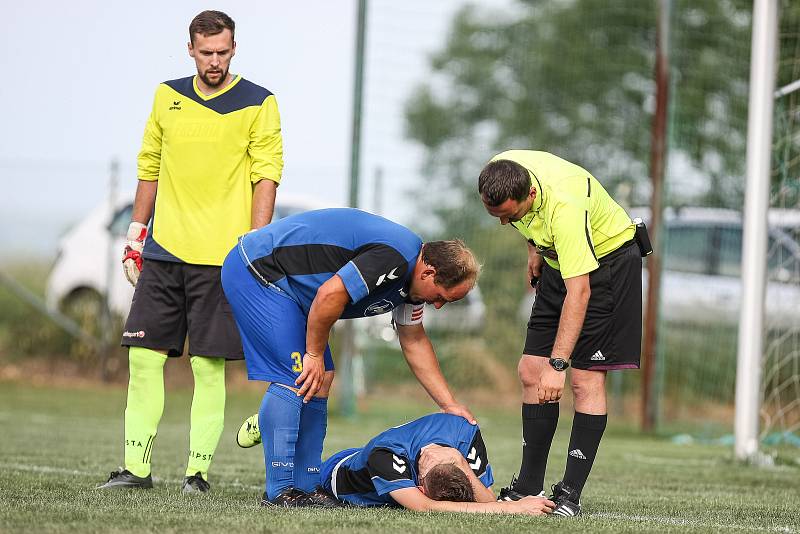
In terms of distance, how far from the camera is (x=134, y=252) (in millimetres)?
5605

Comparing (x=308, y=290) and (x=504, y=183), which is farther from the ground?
(x=504, y=183)

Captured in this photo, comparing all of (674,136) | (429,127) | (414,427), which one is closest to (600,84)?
(429,127)

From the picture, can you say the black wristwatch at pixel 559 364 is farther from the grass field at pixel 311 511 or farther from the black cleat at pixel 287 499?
the black cleat at pixel 287 499

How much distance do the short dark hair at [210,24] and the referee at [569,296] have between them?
54.9 inches

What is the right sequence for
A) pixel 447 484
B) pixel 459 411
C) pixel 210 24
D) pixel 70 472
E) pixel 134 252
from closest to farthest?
pixel 447 484 < pixel 459 411 < pixel 210 24 < pixel 134 252 < pixel 70 472

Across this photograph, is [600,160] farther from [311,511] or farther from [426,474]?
[311,511]

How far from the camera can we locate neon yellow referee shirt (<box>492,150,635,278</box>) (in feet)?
15.6

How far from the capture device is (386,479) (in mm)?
4715

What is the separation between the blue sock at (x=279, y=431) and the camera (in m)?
4.76

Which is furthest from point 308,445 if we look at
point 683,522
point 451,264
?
point 683,522

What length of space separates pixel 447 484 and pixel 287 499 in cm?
65

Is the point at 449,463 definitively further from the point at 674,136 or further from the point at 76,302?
the point at 76,302

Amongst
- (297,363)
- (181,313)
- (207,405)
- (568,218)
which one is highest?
(568,218)

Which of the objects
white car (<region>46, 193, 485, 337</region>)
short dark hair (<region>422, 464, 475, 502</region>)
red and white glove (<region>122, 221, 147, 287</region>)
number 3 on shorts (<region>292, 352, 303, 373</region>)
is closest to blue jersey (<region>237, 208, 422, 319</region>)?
number 3 on shorts (<region>292, 352, 303, 373</region>)
